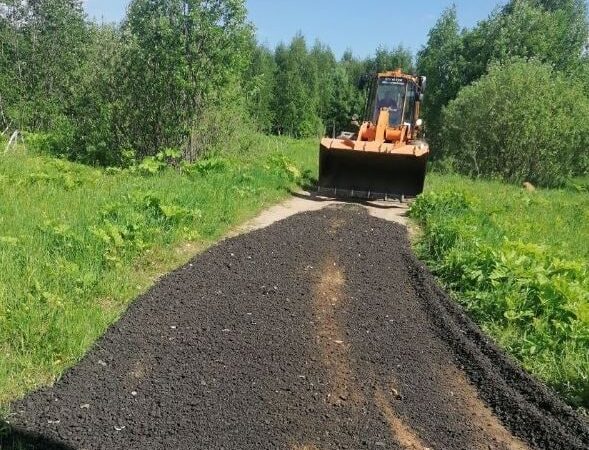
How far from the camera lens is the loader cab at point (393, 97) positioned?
47.4 ft

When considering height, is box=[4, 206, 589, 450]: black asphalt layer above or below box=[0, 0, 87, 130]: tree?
below

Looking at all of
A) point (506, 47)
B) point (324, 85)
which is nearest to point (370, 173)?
point (506, 47)

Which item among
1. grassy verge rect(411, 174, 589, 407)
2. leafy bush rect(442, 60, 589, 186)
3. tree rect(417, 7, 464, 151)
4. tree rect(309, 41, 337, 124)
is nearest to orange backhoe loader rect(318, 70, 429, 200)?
grassy verge rect(411, 174, 589, 407)

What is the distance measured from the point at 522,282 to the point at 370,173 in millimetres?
6734

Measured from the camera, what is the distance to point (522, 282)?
19.9 ft

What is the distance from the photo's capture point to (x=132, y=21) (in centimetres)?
1376

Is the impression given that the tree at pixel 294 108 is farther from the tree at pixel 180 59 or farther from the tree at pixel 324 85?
the tree at pixel 180 59

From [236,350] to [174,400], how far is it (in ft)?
2.86

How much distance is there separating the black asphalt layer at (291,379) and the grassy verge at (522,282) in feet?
0.89

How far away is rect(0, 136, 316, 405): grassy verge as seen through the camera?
4418mm

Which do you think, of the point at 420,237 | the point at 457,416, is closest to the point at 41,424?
the point at 457,416

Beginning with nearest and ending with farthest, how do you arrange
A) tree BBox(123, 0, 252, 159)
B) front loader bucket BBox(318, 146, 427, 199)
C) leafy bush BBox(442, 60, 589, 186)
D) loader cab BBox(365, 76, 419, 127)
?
front loader bucket BBox(318, 146, 427, 199)
tree BBox(123, 0, 252, 159)
loader cab BBox(365, 76, 419, 127)
leafy bush BBox(442, 60, 589, 186)

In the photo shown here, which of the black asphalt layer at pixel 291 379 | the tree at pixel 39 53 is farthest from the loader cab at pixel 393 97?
the tree at pixel 39 53

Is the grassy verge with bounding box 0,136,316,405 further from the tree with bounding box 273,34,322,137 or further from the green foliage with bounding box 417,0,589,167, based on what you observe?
the tree with bounding box 273,34,322,137
